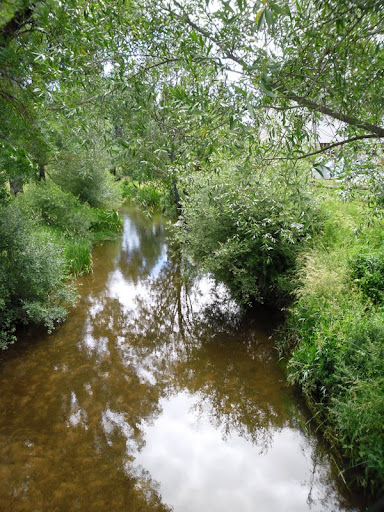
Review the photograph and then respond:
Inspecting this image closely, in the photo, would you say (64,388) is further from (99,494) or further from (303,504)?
(303,504)

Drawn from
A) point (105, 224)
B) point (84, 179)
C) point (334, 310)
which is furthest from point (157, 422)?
point (84, 179)

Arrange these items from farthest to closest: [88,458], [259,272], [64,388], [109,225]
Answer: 1. [109,225]
2. [259,272]
3. [64,388]
4. [88,458]

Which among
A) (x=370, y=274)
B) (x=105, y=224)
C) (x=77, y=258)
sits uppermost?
(x=105, y=224)

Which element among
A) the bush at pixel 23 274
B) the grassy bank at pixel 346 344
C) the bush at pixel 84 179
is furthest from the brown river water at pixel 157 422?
the bush at pixel 84 179

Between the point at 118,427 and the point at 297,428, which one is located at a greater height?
the point at 118,427

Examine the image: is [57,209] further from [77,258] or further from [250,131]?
[250,131]

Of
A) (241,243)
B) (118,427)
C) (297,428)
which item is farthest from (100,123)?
(297,428)

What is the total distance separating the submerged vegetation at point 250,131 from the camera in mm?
2975

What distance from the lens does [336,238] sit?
6.87 meters

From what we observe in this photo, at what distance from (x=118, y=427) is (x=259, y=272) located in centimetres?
409

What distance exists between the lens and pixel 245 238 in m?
6.69

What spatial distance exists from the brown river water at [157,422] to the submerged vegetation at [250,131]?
20.4 inches

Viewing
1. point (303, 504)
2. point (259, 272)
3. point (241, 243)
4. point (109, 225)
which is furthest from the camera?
point (109, 225)

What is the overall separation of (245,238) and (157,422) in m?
3.71
